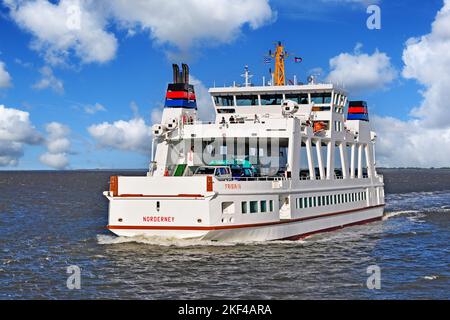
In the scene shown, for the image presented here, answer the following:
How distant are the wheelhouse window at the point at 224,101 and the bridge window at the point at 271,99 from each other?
6.94ft

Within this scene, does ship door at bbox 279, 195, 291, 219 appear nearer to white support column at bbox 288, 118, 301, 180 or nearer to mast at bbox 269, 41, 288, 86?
white support column at bbox 288, 118, 301, 180

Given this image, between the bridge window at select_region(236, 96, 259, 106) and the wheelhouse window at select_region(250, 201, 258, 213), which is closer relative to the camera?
the wheelhouse window at select_region(250, 201, 258, 213)

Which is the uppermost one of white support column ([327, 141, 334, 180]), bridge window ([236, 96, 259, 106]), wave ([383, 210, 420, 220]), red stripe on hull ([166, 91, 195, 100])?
bridge window ([236, 96, 259, 106])

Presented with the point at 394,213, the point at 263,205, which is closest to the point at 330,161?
the point at 263,205

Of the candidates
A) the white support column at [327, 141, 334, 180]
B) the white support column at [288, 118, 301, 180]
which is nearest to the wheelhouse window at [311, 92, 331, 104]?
the white support column at [327, 141, 334, 180]

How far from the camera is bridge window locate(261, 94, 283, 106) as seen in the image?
119 feet

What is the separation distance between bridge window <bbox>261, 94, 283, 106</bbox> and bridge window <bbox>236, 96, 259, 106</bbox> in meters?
0.47

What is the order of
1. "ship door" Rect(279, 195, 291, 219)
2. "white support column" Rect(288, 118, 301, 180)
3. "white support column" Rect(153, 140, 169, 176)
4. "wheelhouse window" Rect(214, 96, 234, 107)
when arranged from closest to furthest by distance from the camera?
"ship door" Rect(279, 195, 291, 219), "white support column" Rect(288, 118, 301, 180), "white support column" Rect(153, 140, 169, 176), "wheelhouse window" Rect(214, 96, 234, 107)

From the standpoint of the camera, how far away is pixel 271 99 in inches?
1437

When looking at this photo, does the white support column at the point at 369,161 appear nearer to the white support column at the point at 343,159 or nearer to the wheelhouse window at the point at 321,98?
the white support column at the point at 343,159

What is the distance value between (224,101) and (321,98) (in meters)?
6.12

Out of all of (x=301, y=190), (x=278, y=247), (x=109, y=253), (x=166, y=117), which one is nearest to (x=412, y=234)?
(x=301, y=190)
